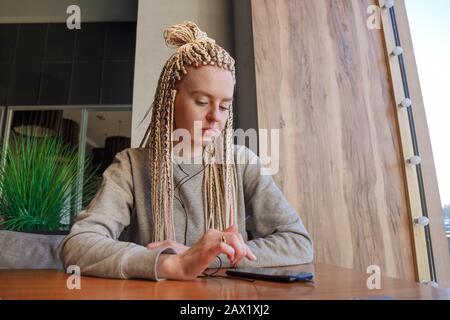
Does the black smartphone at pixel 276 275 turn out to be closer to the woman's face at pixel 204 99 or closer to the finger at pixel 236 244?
the finger at pixel 236 244

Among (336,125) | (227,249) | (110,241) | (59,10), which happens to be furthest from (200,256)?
(59,10)

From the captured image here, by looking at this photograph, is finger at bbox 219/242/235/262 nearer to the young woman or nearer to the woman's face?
the young woman

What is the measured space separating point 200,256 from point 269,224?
1.20ft

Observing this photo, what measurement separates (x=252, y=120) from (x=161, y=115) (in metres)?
0.60

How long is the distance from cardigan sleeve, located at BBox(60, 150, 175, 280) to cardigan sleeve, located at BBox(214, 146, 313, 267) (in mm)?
189

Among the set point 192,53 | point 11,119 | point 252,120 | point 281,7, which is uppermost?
point 11,119

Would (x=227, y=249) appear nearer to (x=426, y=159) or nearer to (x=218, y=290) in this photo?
(x=218, y=290)

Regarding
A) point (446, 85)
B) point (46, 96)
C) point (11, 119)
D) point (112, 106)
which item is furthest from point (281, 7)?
point (11, 119)

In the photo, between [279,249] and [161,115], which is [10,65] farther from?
[279,249]

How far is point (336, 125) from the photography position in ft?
4.39

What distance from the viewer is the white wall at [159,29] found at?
155 cm

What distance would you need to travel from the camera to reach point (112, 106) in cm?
314

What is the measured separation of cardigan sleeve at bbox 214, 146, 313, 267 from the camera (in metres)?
0.70

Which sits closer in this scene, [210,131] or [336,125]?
[210,131]
